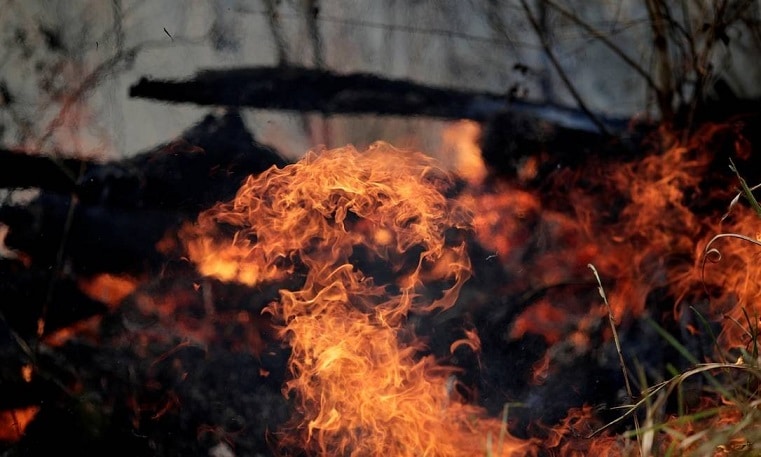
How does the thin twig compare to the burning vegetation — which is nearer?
the burning vegetation

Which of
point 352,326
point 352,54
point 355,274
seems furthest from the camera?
point 352,54

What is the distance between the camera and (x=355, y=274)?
3969mm

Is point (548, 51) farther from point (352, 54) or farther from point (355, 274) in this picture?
point (355, 274)

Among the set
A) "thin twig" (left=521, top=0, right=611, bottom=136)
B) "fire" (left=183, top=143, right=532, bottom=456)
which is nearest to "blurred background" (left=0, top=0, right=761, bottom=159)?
"thin twig" (left=521, top=0, right=611, bottom=136)

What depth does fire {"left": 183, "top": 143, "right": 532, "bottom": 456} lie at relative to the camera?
3.66 metres

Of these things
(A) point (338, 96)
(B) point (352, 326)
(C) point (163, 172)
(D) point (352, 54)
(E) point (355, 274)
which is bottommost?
(B) point (352, 326)

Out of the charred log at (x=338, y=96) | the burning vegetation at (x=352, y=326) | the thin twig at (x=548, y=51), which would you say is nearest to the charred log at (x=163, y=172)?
the burning vegetation at (x=352, y=326)

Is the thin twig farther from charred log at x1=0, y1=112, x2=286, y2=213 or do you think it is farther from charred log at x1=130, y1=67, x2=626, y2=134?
charred log at x1=0, y1=112, x2=286, y2=213

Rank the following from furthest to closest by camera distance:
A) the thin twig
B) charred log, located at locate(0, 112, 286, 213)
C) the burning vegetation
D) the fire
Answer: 1. the thin twig
2. charred log, located at locate(0, 112, 286, 213)
3. the burning vegetation
4. the fire

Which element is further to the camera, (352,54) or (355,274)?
(352,54)

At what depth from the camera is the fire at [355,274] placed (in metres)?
3.66

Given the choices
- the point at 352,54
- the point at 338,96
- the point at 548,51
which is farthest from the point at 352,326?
Result: the point at 548,51

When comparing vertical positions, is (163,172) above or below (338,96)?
below

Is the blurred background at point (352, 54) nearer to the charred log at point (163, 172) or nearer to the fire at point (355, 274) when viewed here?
the charred log at point (163, 172)
